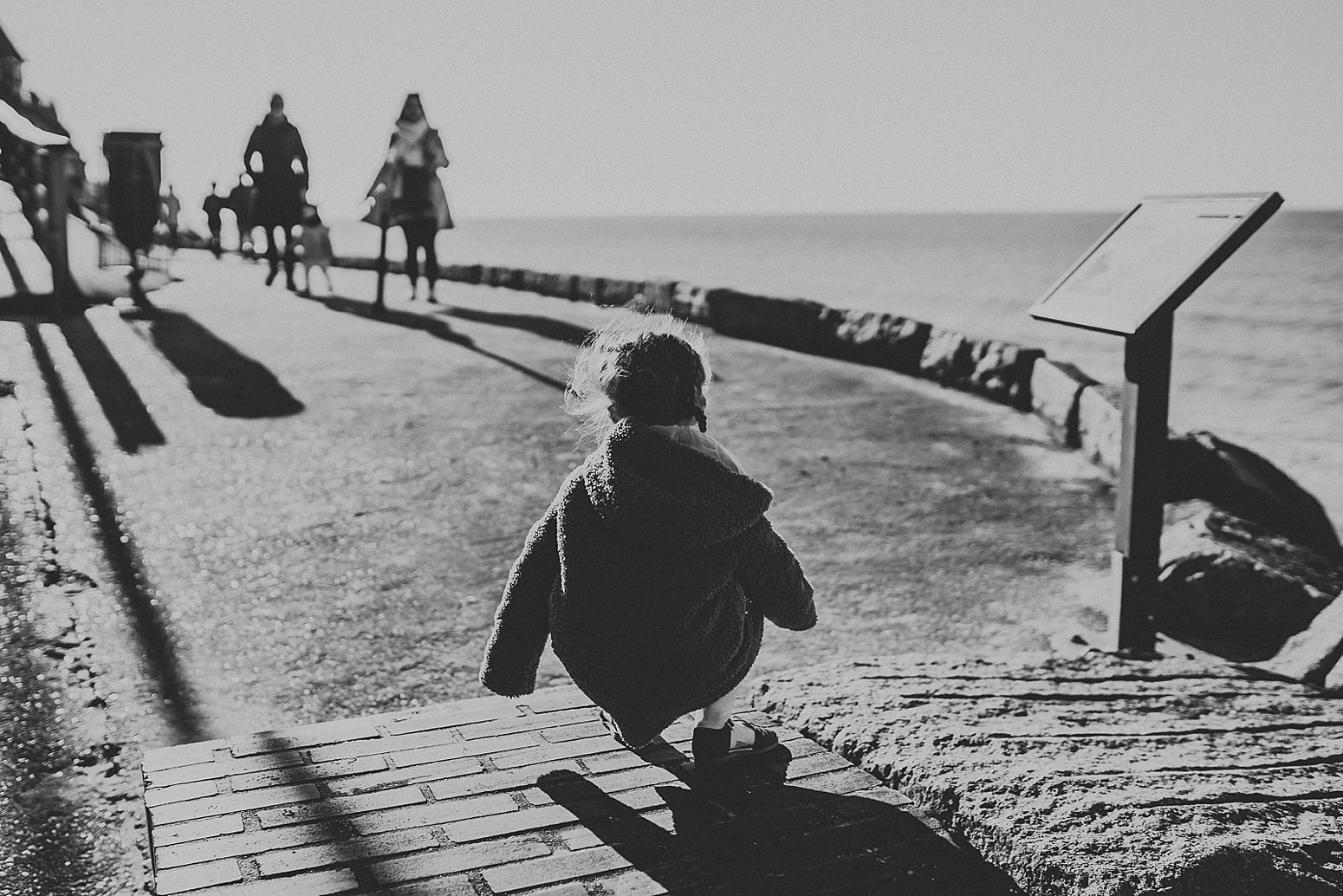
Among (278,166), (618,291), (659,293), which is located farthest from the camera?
(618,291)

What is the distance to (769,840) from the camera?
257 cm

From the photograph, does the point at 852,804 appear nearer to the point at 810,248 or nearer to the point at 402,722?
the point at 402,722

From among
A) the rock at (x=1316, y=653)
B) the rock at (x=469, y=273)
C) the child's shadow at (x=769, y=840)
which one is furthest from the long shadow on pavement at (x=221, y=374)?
the rock at (x=469, y=273)

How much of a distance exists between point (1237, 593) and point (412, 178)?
873 cm

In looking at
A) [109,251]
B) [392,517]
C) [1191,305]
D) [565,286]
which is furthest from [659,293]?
[1191,305]

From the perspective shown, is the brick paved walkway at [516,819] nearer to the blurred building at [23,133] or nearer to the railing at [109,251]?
the blurred building at [23,133]

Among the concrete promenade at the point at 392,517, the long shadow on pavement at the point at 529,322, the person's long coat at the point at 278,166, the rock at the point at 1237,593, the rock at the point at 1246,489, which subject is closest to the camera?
the concrete promenade at the point at 392,517

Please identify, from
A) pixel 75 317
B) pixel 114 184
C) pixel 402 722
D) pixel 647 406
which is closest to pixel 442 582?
pixel 402 722

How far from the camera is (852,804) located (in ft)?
8.98

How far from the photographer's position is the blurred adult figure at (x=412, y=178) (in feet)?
37.0

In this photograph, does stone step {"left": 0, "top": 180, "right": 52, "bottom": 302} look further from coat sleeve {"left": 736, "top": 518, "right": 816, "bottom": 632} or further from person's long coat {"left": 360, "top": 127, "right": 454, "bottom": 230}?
coat sleeve {"left": 736, "top": 518, "right": 816, "bottom": 632}

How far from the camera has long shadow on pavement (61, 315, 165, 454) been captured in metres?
6.43

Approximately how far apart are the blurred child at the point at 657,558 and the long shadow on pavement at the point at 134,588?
1.26m

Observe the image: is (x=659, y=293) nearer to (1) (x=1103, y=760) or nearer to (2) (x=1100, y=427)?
(2) (x=1100, y=427)
